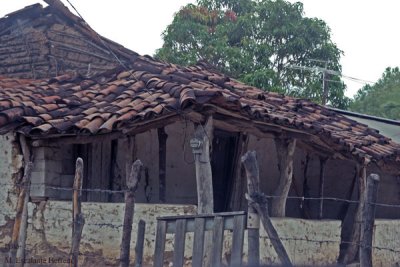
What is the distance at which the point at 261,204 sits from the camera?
6.12 meters

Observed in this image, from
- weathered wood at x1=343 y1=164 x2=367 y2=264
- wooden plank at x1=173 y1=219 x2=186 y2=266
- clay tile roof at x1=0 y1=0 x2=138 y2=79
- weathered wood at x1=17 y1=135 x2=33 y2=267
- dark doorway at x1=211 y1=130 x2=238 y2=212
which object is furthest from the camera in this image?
clay tile roof at x1=0 y1=0 x2=138 y2=79

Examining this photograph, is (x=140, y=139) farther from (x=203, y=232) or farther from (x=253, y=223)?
(x=253, y=223)

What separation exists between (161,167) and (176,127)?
884mm

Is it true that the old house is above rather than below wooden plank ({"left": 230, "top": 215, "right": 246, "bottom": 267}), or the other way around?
above

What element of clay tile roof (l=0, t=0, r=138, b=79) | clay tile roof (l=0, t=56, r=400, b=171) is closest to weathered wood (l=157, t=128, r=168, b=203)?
clay tile roof (l=0, t=56, r=400, b=171)

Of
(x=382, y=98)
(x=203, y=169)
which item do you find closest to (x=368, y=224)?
(x=203, y=169)

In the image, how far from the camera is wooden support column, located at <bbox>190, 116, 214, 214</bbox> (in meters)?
9.38

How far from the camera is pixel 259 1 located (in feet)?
82.7

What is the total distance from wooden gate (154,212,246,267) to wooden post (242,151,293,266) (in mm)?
133

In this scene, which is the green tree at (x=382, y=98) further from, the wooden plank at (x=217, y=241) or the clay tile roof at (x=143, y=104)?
the wooden plank at (x=217, y=241)

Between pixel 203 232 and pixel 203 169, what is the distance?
307cm

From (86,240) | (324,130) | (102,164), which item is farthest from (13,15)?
(324,130)

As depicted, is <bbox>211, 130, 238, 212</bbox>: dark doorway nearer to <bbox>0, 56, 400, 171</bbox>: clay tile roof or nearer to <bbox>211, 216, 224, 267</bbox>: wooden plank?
<bbox>0, 56, 400, 171</bbox>: clay tile roof

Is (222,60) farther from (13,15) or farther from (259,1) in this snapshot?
(13,15)
